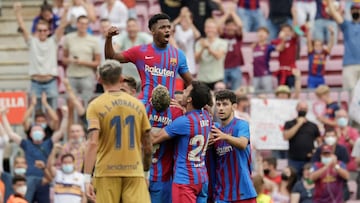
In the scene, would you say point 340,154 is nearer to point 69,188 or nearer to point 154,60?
point 69,188

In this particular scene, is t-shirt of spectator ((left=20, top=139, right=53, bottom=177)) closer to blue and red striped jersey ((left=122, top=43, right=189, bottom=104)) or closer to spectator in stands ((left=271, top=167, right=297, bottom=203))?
spectator in stands ((left=271, top=167, right=297, bottom=203))

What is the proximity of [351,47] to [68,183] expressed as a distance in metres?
6.07

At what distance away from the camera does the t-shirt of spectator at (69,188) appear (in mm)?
21766

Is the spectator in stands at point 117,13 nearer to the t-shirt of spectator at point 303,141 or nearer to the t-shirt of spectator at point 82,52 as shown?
the t-shirt of spectator at point 82,52

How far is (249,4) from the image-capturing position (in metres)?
25.8

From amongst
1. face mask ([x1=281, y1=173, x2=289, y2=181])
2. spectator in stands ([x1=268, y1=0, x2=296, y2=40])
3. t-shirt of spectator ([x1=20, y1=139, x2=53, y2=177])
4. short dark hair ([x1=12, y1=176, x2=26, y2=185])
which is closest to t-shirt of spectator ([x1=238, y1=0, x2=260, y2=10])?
spectator in stands ([x1=268, y1=0, x2=296, y2=40])

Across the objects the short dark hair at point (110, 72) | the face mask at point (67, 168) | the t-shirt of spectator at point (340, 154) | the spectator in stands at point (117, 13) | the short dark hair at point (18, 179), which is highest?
the spectator in stands at point (117, 13)

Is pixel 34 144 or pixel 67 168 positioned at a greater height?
pixel 34 144

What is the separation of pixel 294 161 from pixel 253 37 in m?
3.81

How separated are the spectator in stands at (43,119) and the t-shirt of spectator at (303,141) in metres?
4.11

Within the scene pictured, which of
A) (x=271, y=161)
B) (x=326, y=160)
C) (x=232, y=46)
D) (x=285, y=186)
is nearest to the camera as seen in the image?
(x=326, y=160)

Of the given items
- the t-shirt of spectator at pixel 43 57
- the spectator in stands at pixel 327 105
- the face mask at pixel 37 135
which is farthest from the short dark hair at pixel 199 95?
the t-shirt of spectator at pixel 43 57

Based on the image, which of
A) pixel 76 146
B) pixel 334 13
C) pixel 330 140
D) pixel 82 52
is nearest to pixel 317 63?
pixel 334 13

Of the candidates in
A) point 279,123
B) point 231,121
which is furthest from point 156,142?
point 279,123
